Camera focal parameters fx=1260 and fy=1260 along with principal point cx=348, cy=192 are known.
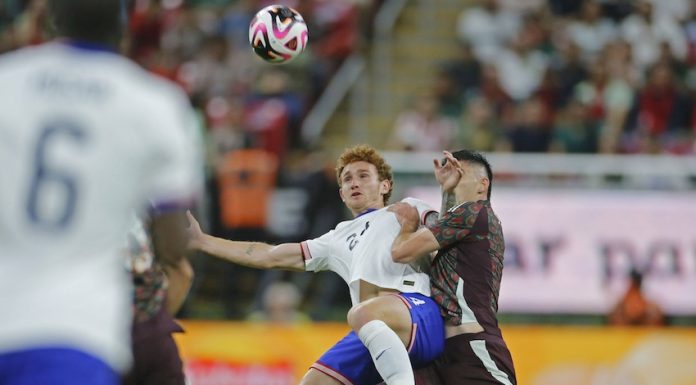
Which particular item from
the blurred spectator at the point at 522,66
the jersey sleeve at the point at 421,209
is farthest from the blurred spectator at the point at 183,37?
the jersey sleeve at the point at 421,209

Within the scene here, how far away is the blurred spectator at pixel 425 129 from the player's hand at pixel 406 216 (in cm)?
746

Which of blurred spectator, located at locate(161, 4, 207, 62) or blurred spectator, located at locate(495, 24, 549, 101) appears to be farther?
blurred spectator, located at locate(161, 4, 207, 62)

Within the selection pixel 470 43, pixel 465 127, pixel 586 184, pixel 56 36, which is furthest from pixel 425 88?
pixel 56 36

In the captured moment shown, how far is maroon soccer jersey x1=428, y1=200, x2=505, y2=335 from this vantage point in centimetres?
718

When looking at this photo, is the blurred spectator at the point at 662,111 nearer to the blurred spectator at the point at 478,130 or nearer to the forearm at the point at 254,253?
the blurred spectator at the point at 478,130

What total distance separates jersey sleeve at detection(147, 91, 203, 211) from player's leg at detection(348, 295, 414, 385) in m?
3.43

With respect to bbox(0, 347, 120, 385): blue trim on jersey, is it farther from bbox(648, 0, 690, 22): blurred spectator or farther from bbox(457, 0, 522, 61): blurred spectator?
bbox(648, 0, 690, 22): blurred spectator

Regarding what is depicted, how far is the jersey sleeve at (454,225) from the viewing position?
7.12 m

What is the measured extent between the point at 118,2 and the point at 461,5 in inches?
599

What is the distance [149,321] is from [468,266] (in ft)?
6.02

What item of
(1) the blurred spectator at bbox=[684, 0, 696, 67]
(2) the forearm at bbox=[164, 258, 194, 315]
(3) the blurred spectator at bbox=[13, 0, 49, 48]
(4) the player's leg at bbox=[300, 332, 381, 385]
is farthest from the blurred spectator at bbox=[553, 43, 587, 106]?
(2) the forearm at bbox=[164, 258, 194, 315]

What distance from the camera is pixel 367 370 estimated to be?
7.42 metres

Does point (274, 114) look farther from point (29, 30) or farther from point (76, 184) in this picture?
point (76, 184)

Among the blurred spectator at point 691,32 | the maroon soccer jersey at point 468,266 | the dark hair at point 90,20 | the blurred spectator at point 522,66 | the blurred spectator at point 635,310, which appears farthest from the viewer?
the blurred spectator at point 691,32
